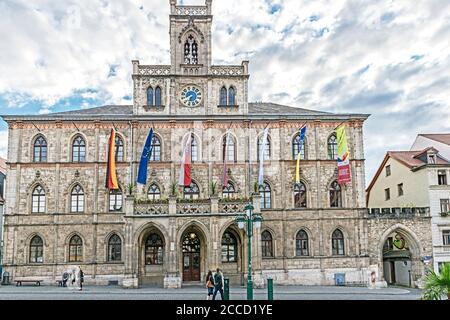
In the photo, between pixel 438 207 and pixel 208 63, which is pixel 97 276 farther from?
pixel 438 207

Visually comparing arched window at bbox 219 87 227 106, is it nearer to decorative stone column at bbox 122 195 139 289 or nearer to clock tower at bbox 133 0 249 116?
clock tower at bbox 133 0 249 116

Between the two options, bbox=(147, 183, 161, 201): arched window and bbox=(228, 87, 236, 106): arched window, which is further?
bbox=(228, 87, 236, 106): arched window

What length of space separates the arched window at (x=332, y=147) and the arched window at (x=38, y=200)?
23020 mm

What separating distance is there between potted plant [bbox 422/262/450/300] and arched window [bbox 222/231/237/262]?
24.5 meters

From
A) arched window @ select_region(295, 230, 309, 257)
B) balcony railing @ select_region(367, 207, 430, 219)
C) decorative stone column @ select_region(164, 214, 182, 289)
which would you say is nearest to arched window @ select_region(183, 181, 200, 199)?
decorative stone column @ select_region(164, 214, 182, 289)

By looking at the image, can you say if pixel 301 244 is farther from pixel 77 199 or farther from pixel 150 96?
pixel 77 199

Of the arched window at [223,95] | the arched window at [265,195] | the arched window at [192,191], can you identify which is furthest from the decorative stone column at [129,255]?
the arched window at [223,95]

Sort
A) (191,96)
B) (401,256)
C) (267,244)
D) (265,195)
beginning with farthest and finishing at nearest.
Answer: (401,256), (191,96), (265,195), (267,244)

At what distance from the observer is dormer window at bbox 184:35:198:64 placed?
3828cm

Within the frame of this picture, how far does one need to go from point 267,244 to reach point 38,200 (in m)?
18.2

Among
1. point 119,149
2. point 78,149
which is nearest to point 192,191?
point 119,149

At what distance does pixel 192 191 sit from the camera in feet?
117

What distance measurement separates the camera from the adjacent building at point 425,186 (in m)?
36.3

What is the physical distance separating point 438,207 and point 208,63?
72.4 ft
